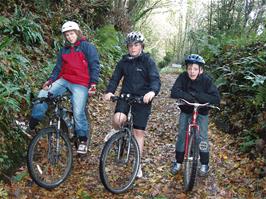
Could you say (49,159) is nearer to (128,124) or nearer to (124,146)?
(124,146)

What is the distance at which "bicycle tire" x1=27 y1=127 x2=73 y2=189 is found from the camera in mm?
5609

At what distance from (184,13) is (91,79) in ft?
121

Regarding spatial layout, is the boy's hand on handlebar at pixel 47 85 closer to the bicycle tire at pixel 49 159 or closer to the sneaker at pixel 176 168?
the bicycle tire at pixel 49 159

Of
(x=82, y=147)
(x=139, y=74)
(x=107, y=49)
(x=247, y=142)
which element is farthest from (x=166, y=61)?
(x=139, y=74)

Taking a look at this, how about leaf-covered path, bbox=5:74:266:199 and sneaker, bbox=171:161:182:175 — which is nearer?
leaf-covered path, bbox=5:74:266:199

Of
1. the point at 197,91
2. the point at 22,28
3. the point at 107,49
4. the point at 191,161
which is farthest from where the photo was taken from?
the point at 107,49

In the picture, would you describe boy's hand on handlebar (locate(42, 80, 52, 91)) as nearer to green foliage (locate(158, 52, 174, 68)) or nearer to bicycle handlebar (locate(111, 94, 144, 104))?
bicycle handlebar (locate(111, 94, 144, 104))

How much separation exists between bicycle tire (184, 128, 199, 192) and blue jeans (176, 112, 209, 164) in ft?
1.12

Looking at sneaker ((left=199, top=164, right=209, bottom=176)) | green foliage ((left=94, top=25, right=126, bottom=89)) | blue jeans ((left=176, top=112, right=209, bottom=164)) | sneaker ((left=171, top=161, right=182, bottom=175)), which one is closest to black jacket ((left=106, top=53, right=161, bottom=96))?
blue jeans ((left=176, top=112, right=209, bottom=164))

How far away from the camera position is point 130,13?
75.4 ft

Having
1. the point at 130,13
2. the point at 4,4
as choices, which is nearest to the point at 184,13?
the point at 130,13

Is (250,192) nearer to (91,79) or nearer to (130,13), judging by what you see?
(91,79)

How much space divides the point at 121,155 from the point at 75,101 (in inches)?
47.8

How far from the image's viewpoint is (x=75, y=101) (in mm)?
6258
